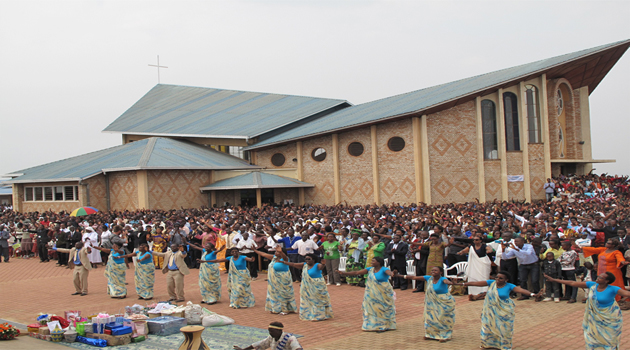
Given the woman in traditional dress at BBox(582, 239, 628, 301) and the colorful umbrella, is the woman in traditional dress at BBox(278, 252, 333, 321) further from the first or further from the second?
the colorful umbrella

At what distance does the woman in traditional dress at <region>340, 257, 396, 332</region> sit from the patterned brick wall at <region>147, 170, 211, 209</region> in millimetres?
23099

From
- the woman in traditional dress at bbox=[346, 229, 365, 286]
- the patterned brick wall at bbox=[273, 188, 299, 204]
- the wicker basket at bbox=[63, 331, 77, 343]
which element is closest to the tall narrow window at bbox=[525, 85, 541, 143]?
the patterned brick wall at bbox=[273, 188, 299, 204]

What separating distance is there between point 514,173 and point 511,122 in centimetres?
272

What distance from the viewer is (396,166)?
2902 centimetres

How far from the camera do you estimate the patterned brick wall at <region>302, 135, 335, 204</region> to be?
32.1m

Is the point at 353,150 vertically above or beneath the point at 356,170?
above

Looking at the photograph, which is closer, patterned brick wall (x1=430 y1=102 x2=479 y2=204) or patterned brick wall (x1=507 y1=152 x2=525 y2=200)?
patterned brick wall (x1=430 y1=102 x2=479 y2=204)

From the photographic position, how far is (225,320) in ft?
34.3

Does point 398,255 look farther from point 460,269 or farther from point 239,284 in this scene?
point 239,284

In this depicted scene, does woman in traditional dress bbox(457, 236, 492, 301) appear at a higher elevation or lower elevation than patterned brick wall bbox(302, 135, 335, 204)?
lower

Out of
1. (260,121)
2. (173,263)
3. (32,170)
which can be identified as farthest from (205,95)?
(173,263)

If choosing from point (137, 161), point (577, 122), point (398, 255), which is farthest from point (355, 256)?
point (577, 122)

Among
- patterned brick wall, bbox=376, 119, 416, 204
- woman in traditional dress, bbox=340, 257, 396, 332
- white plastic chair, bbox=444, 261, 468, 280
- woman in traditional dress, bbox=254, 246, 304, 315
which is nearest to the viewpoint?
woman in traditional dress, bbox=340, 257, 396, 332

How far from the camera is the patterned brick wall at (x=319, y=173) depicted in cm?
3206
